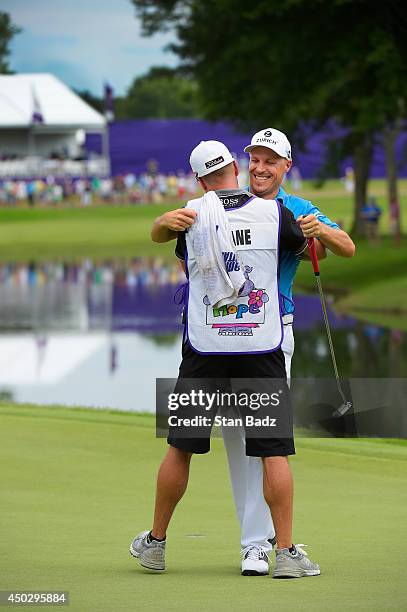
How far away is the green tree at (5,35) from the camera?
394 ft

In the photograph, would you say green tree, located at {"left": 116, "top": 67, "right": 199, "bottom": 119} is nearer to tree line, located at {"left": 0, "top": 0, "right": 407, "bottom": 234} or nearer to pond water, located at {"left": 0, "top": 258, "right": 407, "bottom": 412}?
tree line, located at {"left": 0, "top": 0, "right": 407, "bottom": 234}

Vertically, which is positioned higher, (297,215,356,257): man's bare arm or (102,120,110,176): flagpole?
(297,215,356,257): man's bare arm

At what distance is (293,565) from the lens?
5719 mm

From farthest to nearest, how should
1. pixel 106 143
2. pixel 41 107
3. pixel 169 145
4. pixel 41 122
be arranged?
1. pixel 41 107
2. pixel 106 143
3. pixel 169 145
4. pixel 41 122

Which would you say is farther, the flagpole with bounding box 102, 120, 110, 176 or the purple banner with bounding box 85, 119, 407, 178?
the flagpole with bounding box 102, 120, 110, 176

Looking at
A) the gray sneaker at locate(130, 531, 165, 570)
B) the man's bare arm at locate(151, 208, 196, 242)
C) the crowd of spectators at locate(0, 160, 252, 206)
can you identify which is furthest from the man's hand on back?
the crowd of spectators at locate(0, 160, 252, 206)

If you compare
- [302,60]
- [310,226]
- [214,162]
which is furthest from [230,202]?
[302,60]

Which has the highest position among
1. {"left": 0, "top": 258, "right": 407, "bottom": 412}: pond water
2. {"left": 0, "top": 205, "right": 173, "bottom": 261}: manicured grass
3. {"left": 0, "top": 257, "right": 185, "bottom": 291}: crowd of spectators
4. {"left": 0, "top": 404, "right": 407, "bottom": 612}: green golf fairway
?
{"left": 0, "top": 404, "right": 407, "bottom": 612}: green golf fairway

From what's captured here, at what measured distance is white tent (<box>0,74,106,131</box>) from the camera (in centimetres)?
9606

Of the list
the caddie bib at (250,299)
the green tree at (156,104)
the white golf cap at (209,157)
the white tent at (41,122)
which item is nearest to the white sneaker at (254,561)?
the caddie bib at (250,299)

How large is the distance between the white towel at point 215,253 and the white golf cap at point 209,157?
0.15m

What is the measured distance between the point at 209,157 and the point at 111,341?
1956cm

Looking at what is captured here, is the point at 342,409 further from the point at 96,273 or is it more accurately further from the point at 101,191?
the point at 101,191

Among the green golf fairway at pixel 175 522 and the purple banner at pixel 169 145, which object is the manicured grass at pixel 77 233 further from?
the green golf fairway at pixel 175 522
